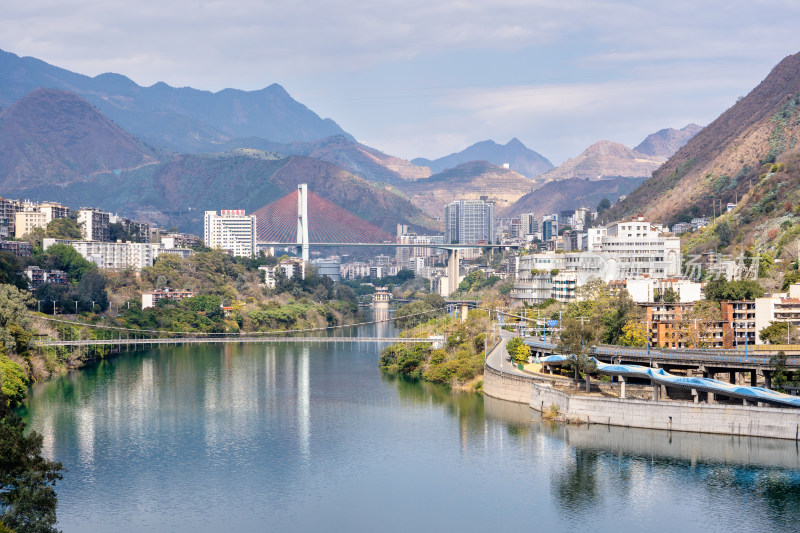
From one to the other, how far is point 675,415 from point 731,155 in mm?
55500

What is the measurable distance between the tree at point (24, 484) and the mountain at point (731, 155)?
158ft

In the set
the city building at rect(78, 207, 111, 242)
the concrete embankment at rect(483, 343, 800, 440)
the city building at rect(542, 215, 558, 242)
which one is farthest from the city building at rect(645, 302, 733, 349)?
the city building at rect(542, 215, 558, 242)

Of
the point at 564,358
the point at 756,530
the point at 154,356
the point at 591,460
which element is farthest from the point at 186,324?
the point at 756,530

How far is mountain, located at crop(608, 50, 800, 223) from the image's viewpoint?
7181 cm

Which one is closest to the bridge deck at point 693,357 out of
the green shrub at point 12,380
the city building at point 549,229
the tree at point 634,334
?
the tree at point 634,334

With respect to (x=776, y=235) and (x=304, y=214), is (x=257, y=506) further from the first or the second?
(x=304, y=214)

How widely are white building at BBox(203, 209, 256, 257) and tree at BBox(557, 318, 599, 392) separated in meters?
73.1

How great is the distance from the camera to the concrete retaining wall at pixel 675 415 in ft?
85.1

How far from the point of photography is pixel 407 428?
99.0ft

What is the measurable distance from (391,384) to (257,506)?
56.1 feet

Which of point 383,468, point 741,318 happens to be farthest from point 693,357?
point 383,468

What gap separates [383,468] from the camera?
2561 centimetres

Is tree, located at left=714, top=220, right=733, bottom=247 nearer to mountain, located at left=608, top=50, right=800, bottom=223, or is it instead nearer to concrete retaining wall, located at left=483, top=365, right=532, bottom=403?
mountain, located at left=608, top=50, right=800, bottom=223

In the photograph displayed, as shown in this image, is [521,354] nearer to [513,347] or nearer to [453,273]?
[513,347]
